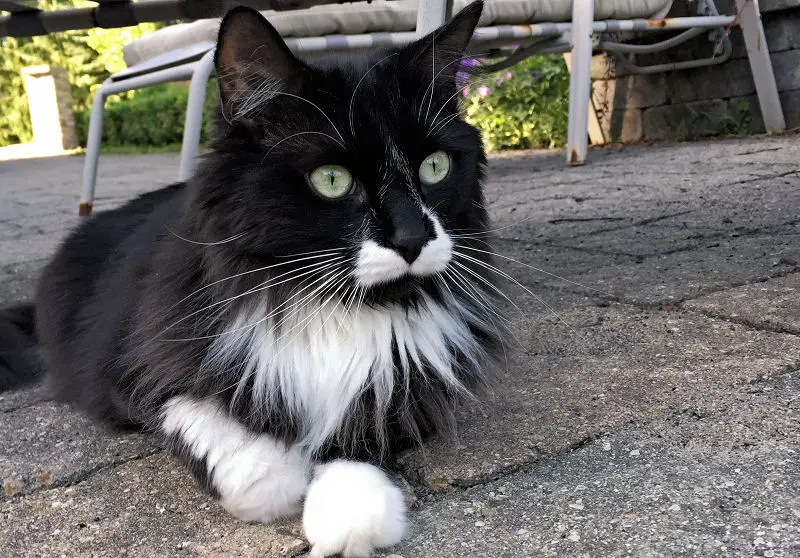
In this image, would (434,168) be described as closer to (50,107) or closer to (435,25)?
(435,25)

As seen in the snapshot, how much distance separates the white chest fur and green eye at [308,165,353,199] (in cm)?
19

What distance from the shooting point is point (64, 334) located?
5.80 feet

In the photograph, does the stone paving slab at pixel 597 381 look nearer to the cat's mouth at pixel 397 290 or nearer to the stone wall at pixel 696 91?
the cat's mouth at pixel 397 290

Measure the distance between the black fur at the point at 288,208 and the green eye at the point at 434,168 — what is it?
0.5 inches

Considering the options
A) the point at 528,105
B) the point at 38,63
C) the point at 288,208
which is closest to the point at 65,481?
the point at 288,208

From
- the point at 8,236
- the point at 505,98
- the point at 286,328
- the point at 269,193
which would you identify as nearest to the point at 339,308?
the point at 286,328

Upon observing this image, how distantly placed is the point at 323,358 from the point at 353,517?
0.33 metres

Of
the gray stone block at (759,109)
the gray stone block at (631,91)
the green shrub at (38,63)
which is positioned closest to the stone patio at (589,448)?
the gray stone block at (759,109)

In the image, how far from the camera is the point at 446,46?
4.63ft

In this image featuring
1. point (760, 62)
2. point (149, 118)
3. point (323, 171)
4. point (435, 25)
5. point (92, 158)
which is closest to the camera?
point (323, 171)

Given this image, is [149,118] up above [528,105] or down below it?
above

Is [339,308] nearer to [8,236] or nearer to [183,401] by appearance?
[183,401]

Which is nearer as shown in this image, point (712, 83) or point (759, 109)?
point (759, 109)

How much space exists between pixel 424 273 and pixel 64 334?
3.31ft
